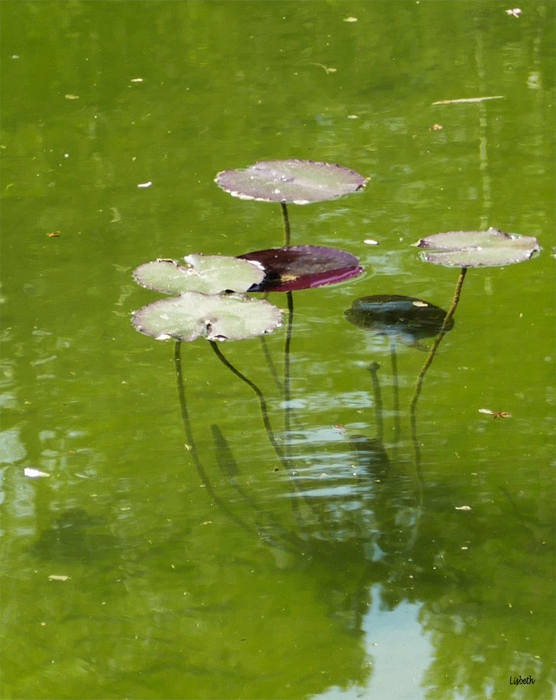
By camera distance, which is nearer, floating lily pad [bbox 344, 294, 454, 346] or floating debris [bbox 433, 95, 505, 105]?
floating lily pad [bbox 344, 294, 454, 346]

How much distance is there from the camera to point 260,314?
6.50 ft

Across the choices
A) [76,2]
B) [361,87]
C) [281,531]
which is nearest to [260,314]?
[281,531]

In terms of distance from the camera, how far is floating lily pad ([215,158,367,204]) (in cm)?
233

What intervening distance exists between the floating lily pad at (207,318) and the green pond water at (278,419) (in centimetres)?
25

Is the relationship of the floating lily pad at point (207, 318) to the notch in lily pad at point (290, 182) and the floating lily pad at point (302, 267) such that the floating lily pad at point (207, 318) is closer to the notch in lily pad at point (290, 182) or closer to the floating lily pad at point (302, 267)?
the floating lily pad at point (302, 267)

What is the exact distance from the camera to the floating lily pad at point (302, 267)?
2197 mm

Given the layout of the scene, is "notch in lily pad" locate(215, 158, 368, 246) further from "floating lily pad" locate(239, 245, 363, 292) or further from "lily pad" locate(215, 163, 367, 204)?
"floating lily pad" locate(239, 245, 363, 292)

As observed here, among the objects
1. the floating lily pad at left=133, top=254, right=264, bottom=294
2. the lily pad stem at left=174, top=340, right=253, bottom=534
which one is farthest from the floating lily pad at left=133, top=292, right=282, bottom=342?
the lily pad stem at left=174, top=340, right=253, bottom=534

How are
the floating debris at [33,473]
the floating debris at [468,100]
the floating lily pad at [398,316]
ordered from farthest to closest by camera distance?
the floating debris at [468,100] → the floating lily pad at [398,316] → the floating debris at [33,473]

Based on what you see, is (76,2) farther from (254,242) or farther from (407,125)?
(254,242)

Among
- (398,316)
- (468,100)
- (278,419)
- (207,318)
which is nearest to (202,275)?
(207,318)

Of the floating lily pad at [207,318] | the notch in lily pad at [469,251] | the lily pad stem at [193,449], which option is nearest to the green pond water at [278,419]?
the lily pad stem at [193,449]

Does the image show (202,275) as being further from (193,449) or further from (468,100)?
(468,100)

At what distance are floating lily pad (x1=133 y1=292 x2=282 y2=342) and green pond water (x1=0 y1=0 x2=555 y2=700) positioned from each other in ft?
0.81
